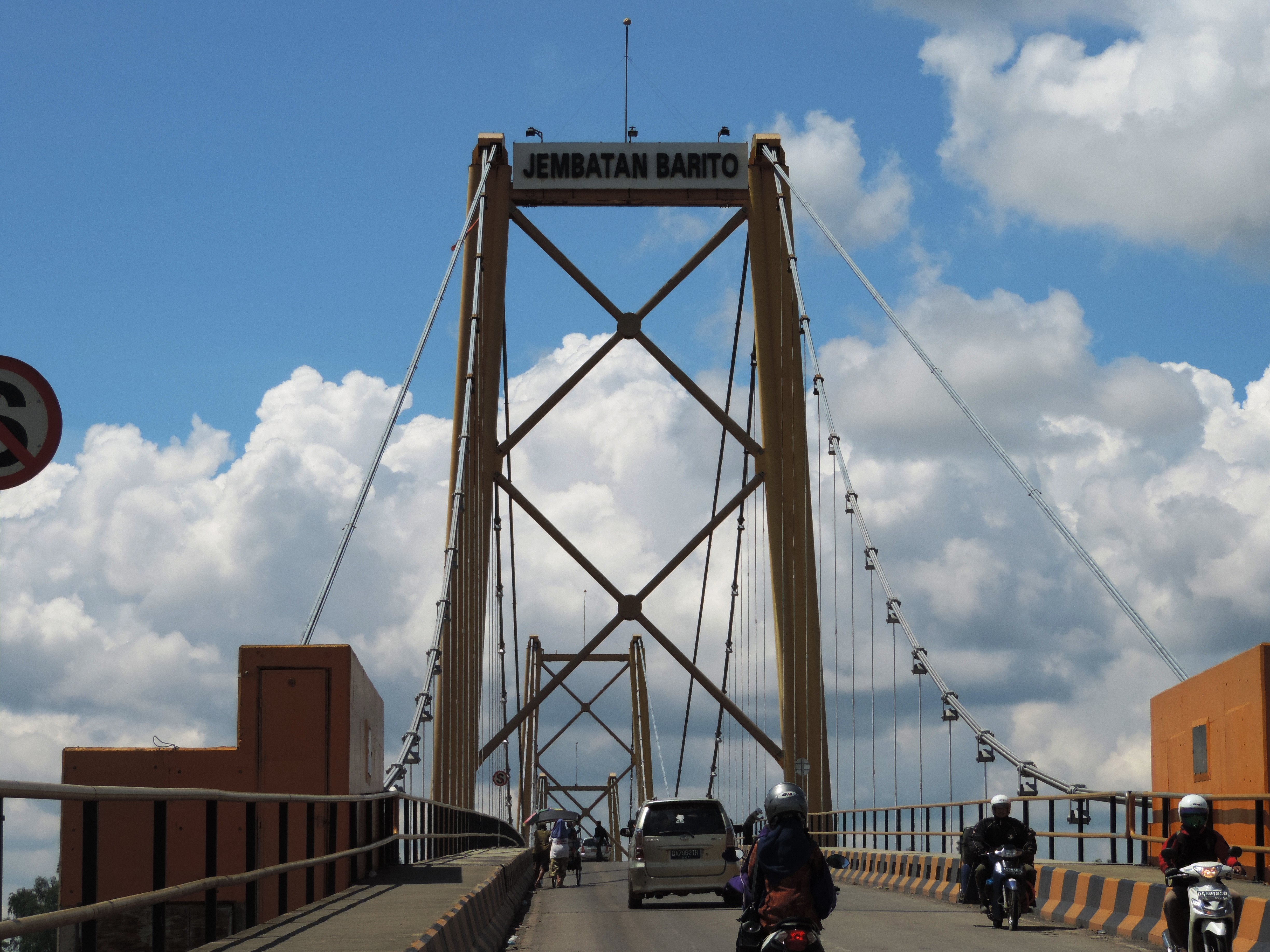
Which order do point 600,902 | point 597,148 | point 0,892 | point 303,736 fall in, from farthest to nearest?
point 597,148 → point 600,902 → point 303,736 → point 0,892

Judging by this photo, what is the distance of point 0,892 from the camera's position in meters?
4.73

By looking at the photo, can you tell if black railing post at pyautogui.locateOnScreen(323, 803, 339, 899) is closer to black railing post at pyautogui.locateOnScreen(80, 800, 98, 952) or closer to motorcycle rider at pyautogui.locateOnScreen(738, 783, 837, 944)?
motorcycle rider at pyautogui.locateOnScreen(738, 783, 837, 944)

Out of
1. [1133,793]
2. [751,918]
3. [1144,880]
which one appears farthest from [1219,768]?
[751,918]

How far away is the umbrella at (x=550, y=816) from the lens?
42094 mm

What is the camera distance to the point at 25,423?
7.14 metres

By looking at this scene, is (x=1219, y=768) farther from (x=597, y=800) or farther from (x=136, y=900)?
(x=597, y=800)

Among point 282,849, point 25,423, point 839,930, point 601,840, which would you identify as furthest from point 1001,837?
point 601,840

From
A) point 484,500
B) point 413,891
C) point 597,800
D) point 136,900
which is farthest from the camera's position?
point 597,800

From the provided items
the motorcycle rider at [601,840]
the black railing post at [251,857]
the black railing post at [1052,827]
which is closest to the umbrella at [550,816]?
the motorcycle rider at [601,840]

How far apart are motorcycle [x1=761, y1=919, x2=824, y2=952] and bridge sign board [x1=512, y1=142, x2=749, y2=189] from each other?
1195 inches

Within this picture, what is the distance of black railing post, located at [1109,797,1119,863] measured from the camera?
701 inches

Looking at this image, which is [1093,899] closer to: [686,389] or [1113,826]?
[1113,826]

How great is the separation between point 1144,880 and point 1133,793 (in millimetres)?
2197

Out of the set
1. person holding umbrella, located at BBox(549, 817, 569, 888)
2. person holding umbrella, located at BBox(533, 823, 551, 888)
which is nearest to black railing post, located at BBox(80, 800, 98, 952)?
person holding umbrella, located at BBox(533, 823, 551, 888)
